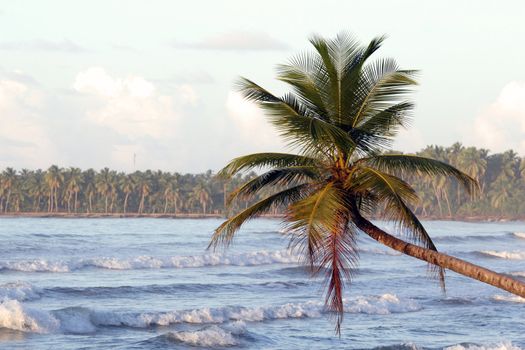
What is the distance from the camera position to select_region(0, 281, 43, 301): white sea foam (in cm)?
3341

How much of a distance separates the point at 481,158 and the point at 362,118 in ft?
551

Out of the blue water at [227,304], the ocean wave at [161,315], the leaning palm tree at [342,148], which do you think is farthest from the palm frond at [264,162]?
the ocean wave at [161,315]

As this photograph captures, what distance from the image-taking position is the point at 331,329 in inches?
1099

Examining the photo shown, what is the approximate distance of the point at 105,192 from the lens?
182125 millimetres

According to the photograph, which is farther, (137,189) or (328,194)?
(137,189)

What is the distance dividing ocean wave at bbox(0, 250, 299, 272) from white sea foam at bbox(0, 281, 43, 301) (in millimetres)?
10011

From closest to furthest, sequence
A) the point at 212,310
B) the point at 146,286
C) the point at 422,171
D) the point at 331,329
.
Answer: the point at 422,171
the point at 331,329
the point at 212,310
the point at 146,286

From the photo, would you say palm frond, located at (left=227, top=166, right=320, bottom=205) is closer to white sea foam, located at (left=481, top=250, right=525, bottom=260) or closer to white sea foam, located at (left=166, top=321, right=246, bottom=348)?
white sea foam, located at (left=166, top=321, right=246, bottom=348)

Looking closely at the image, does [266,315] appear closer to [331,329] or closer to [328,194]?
[331,329]

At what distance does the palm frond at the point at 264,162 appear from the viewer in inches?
575

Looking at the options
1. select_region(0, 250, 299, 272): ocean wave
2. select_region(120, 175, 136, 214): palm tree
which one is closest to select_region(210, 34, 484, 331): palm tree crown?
select_region(0, 250, 299, 272): ocean wave

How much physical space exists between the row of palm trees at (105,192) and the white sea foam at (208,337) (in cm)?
15104

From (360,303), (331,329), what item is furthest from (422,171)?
(360,303)

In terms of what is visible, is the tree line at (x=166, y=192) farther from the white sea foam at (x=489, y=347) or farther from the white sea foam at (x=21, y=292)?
the white sea foam at (x=489, y=347)
